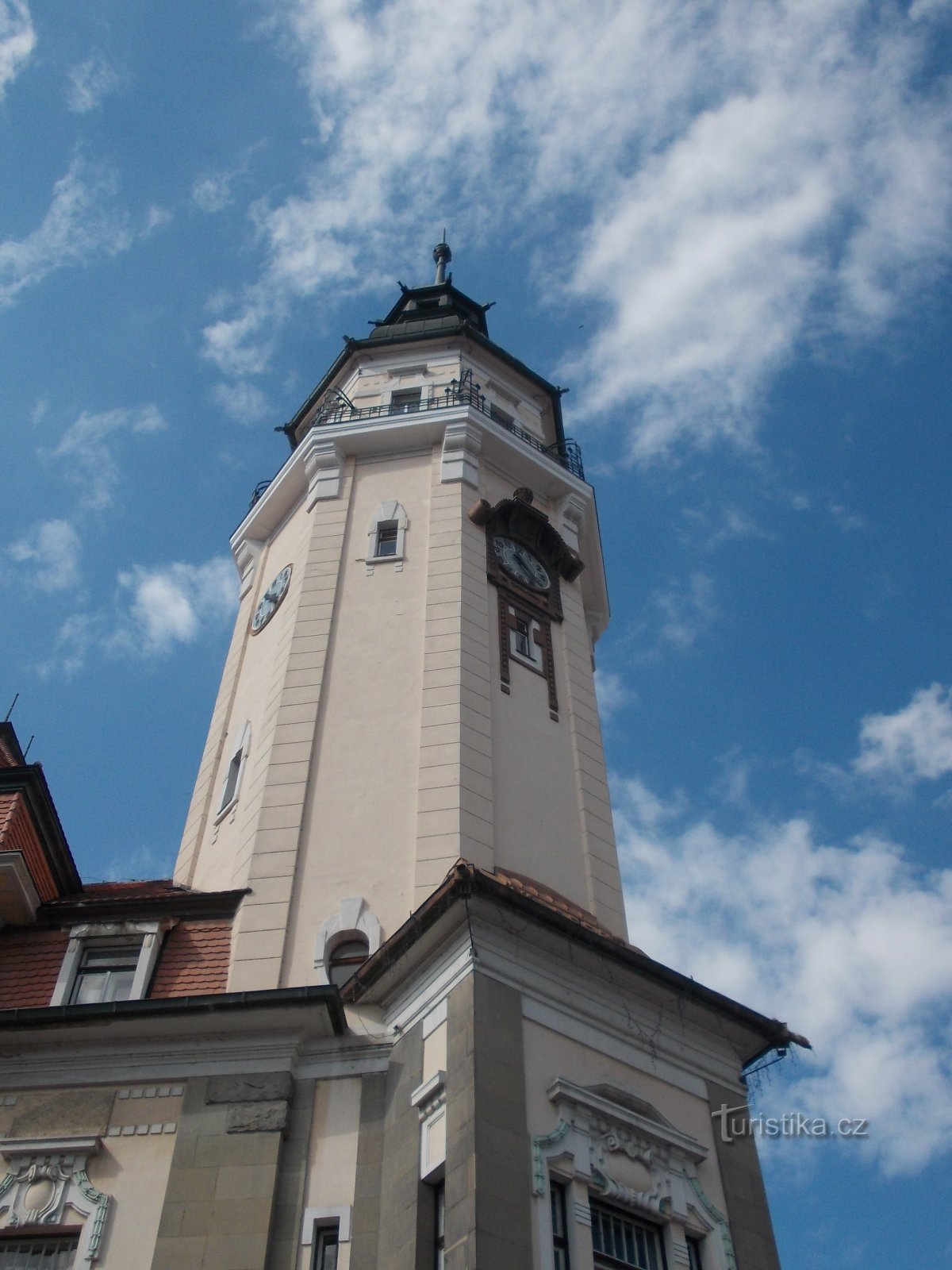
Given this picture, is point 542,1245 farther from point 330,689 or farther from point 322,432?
point 322,432

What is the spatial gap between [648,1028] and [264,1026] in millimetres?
4891

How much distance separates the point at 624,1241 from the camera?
1543 centimetres

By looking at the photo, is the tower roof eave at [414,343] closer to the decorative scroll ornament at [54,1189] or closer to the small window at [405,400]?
the small window at [405,400]

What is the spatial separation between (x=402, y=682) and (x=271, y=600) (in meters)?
5.47

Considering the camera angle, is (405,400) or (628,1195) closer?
(628,1195)

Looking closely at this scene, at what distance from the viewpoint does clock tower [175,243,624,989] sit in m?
20.6

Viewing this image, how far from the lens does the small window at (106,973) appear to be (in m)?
19.3

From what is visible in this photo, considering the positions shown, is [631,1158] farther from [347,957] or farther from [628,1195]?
[347,957]

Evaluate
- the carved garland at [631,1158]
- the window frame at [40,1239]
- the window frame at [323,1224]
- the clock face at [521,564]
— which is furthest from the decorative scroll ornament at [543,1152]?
the clock face at [521,564]

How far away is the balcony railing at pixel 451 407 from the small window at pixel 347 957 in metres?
14.0

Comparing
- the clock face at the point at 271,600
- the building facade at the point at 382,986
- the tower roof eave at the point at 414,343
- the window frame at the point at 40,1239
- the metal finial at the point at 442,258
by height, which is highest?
the metal finial at the point at 442,258

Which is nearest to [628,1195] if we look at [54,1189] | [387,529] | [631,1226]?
[631,1226]

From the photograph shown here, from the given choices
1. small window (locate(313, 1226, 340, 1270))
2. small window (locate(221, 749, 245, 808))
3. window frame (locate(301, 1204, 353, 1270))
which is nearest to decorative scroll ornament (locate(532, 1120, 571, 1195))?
window frame (locate(301, 1204, 353, 1270))

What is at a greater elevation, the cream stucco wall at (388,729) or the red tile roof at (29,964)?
the cream stucco wall at (388,729)
